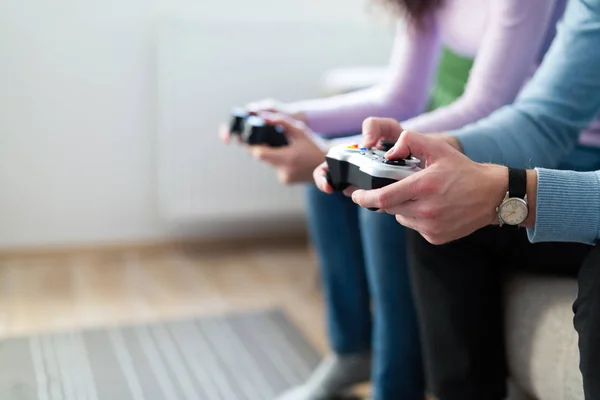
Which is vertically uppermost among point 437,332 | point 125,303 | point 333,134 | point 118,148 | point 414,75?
point 414,75

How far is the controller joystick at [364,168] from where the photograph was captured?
667 mm

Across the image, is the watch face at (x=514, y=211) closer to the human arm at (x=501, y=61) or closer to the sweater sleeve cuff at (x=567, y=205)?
the sweater sleeve cuff at (x=567, y=205)

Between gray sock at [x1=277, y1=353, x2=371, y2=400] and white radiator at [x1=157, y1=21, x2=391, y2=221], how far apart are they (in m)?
0.80

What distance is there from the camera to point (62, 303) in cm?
163

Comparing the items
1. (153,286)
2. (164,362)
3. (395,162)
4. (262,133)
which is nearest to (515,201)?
(395,162)

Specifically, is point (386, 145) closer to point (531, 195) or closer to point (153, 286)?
point (531, 195)

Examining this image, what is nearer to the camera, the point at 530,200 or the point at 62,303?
the point at 530,200

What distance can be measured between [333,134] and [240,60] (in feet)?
2.33

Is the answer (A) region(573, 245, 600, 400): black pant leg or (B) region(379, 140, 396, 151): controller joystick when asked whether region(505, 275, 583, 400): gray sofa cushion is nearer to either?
(A) region(573, 245, 600, 400): black pant leg

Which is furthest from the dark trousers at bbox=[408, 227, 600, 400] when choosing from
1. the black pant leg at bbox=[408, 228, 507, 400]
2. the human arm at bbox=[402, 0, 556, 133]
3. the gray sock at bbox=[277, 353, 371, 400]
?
the gray sock at bbox=[277, 353, 371, 400]

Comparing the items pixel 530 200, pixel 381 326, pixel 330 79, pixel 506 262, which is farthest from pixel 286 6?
pixel 530 200

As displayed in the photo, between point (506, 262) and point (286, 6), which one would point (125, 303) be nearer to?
point (286, 6)

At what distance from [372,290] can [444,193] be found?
1.43ft

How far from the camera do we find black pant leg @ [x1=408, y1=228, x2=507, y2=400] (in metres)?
0.82
